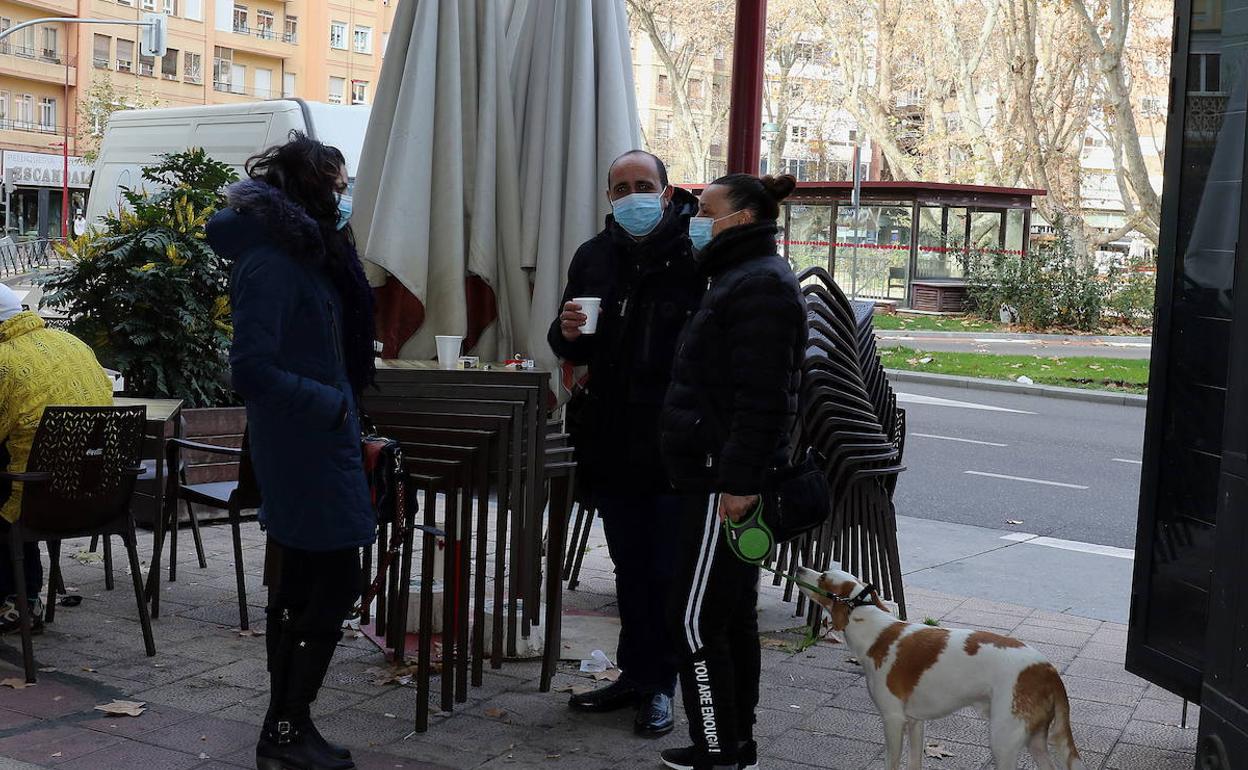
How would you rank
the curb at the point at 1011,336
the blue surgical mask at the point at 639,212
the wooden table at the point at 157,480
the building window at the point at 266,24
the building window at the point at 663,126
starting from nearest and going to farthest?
the blue surgical mask at the point at 639,212
the wooden table at the point at 157,480
the curb at the point at 1011,336
the building window at the point at 266,24
the building window at the point at 663,126

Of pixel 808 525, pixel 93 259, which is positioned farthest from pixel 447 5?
pixel 93 259

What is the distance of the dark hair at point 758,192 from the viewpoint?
12.6 ft

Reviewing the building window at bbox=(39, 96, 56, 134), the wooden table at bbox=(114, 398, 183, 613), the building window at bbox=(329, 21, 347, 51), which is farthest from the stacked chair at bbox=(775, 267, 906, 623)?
the building window at bbox=(329, 21, 347, 51)

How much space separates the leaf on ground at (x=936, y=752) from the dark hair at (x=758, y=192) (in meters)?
1.81

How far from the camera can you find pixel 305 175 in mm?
3719

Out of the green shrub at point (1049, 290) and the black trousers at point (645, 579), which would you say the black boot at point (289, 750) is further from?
the green shrub at point (1049, 290)

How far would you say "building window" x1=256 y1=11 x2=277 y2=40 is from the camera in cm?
6725

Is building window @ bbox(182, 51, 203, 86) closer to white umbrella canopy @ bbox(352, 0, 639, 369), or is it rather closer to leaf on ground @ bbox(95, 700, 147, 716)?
white umbrella canopy @ bbox(352, 0, 639, 369)

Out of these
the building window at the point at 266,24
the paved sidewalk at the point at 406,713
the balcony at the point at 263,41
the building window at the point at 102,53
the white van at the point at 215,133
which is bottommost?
the paved sidewalk at the point at 406,713

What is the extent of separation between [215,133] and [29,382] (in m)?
9.33

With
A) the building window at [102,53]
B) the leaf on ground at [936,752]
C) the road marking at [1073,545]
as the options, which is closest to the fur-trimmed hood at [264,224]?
the leaf on ground at [936,752]

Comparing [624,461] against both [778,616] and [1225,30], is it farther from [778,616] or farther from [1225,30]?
[1225,30]

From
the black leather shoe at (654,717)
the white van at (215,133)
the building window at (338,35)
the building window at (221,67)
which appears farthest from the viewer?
the building window at (338,35)

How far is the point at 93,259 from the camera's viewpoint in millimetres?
7719
